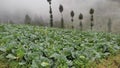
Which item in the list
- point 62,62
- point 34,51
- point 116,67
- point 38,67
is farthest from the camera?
point 116,67

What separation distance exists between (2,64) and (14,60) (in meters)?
0.52

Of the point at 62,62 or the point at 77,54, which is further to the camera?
the point at 77,54

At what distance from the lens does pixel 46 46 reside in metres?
15.4

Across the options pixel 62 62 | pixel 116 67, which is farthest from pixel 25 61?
pixel 116 67

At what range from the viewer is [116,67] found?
598 inches

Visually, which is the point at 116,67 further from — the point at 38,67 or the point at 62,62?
the point at 38,67

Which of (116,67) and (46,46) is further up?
(46,46)

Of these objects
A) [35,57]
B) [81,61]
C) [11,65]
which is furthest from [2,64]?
[81,61]

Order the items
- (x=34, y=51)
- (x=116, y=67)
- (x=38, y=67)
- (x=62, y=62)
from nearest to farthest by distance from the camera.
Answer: (x=38, y=67) → (x=62, y=62) → (x=34, y=51) → (x=116, y=67)

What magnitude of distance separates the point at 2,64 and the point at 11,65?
47 cm

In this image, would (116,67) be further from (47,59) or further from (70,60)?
(47,59)

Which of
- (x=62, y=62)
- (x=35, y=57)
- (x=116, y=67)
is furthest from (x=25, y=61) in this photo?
(x=116, y=67)

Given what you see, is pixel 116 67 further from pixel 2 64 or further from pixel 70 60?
pixel 2 64

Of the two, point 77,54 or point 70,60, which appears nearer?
point 70,60
